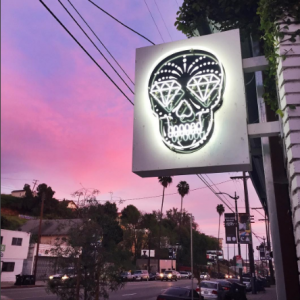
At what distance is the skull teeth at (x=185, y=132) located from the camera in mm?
6441

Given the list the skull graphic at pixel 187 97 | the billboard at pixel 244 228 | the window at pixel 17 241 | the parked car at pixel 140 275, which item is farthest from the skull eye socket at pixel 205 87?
the parked car at pixel 140 275

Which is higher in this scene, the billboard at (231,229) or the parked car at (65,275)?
the billboard at (231,229)

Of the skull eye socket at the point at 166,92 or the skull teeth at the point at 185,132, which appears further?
the skull eye socket at the point at 166,92

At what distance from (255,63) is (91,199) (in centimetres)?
720

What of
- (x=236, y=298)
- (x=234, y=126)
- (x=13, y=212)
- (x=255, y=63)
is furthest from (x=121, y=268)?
(x=13, y=212)

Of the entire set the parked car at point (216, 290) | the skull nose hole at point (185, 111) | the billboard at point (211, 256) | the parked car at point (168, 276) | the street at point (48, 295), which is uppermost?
the skull nose hole at point (185, 111)

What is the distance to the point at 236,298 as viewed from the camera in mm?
20125

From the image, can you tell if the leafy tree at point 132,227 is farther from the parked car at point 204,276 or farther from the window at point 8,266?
the window at point 8,266

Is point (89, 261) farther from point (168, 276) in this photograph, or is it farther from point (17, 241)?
point (168, 276)

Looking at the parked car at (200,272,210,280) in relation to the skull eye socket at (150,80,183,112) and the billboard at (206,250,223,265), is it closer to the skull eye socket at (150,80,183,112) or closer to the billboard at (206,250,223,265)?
the billboard at (206,250,223,265)

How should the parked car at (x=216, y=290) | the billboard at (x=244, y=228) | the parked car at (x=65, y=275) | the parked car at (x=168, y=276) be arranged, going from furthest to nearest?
the parked car at (x=168, y=276) < the billboard at (x=244, y=228) < the parked car at (x=216, y=290) < the parked car at (x=65, y=275)

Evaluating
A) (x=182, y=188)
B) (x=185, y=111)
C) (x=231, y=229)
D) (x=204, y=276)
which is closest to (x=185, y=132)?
(x=185, y=111)

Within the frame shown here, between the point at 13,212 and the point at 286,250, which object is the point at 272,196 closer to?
the point at 286,250

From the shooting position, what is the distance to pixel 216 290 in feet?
63.1
